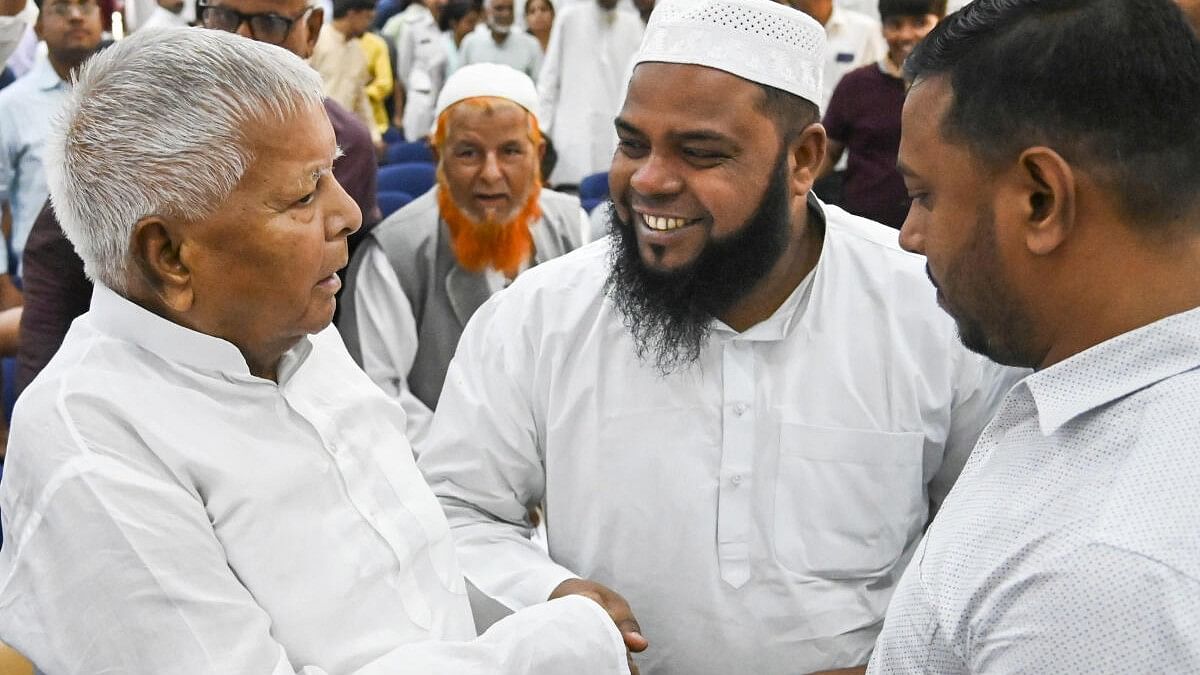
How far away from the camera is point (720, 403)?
215cm

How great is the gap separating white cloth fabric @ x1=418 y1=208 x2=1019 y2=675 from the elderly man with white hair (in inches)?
16.6

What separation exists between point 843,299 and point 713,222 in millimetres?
282

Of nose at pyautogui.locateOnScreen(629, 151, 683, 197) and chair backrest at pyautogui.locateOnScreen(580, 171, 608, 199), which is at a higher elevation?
nose at pyautogui.locateOnScreen(629, 151, 683, 197)

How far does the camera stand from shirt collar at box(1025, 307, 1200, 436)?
48.7 inches

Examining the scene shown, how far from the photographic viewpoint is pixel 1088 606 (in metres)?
1.15

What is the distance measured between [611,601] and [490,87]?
8.36 feet

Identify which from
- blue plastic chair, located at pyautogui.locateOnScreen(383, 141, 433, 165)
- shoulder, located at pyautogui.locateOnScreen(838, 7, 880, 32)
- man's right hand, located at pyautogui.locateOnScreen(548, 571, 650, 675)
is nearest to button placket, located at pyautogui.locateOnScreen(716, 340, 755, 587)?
man's right hand, located at pyautogui.locateOnScreen(548, 571, 650, 675)

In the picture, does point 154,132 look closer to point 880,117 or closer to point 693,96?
point 693,96

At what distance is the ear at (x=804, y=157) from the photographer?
2244 mm

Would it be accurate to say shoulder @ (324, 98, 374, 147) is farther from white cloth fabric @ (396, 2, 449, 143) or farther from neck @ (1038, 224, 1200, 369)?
white cloth fabric @ (396, 2, 449, 143)

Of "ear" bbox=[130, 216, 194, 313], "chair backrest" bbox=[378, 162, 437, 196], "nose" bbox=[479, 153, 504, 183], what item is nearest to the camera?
"ear" bbox=[130, 216, 194, 313]

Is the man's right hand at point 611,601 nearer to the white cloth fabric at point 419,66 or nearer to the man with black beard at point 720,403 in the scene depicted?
the man with black beard at point 720,403

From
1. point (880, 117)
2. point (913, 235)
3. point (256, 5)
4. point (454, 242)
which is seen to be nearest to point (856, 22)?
point (880, 117)

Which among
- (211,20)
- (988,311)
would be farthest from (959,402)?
(211,20)
